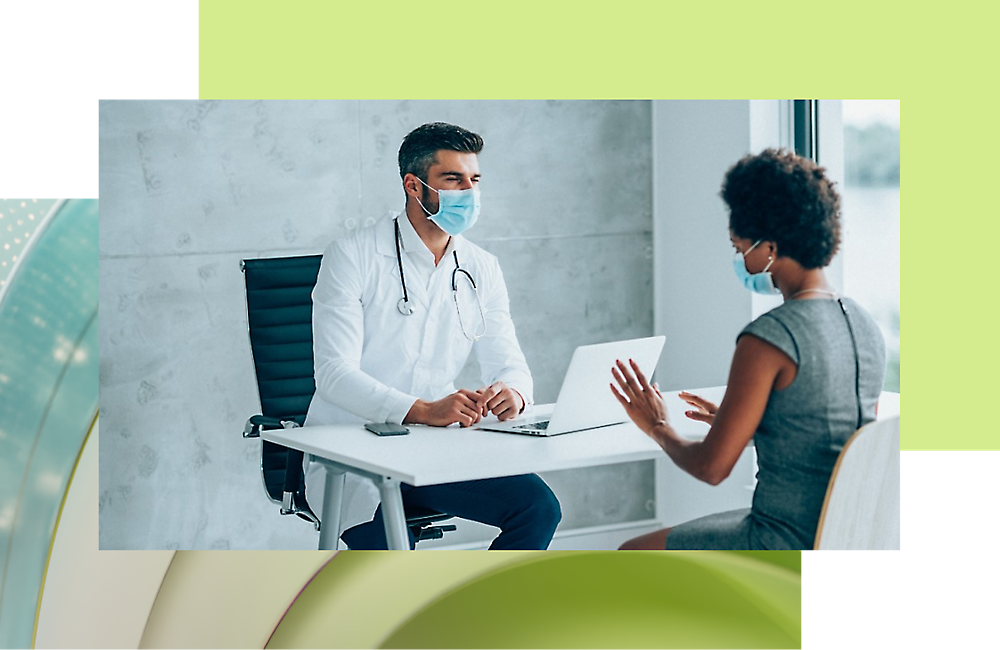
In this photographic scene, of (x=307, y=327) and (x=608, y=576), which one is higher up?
(x=307, y=327)

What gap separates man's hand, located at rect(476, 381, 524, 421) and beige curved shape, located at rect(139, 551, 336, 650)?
660mm

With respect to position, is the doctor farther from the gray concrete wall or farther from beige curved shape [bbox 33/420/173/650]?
beige curved shape [bbox 33/420/173/650]

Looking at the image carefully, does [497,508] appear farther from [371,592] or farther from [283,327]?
[283,327]

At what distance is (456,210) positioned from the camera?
348cm

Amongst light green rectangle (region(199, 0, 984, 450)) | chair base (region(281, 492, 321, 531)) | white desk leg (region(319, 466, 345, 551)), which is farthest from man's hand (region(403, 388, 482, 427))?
light green rectangle (region(199, 0, 984, 450))

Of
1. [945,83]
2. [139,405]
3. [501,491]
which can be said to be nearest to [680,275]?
[501,491]

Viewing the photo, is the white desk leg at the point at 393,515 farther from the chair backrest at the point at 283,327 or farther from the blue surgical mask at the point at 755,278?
the blue surgical mask at the point at 755,278

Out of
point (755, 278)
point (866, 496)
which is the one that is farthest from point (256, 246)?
point (866, 496)

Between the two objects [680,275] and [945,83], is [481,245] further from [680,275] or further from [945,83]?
[945,83]

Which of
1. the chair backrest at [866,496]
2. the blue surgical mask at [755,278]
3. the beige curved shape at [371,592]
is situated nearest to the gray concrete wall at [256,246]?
the beige curved shape at [371,592]

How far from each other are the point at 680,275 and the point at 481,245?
604 millimetres

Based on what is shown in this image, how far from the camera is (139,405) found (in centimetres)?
348

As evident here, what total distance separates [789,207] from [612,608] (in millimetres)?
1308

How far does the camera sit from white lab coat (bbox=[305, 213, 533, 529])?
3465mm
